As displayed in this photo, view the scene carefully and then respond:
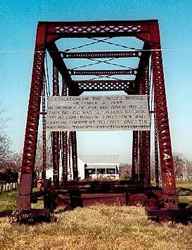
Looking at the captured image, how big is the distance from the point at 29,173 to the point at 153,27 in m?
6.28

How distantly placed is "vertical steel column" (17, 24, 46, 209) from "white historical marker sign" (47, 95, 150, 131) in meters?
1.27

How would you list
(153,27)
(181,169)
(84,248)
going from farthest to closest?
(181,169), (153,27), (84,248)

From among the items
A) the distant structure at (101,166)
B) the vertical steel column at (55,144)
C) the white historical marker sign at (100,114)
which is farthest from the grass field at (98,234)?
the distant structure at (101,166)

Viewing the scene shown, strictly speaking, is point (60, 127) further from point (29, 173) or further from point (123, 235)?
point (123, 235)

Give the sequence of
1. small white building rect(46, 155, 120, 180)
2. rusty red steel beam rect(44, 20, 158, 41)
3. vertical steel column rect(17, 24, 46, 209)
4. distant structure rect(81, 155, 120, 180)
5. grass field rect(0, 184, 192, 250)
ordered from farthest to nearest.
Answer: distant structure rect(81, 155, 120, 180), small white building rect(46, 155, 120, 180), rusty red steel beam rect(44, 20, 158, 41), vertical steel column rect(17, 24, 46, 209), grass field rect(0, 184, 192, 250)

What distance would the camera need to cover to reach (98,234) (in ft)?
33.3

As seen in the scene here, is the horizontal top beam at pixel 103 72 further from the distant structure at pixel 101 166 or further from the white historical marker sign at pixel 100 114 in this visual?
the distant structure at pixel 101 166

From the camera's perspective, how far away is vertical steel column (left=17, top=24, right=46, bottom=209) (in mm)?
13193

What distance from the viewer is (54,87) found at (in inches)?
730

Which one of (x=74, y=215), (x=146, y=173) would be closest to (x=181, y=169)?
(x=146, y=173)

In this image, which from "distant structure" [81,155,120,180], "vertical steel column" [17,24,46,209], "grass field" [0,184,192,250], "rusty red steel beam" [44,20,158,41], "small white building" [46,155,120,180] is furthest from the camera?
"distant structure" [81,155,120,180]

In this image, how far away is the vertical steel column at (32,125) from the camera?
13.2m

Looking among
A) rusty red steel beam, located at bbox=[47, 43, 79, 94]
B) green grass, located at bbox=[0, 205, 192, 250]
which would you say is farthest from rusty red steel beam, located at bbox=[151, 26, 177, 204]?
rusty red steel beam, located at bbox=[47, 43, 79, 94]

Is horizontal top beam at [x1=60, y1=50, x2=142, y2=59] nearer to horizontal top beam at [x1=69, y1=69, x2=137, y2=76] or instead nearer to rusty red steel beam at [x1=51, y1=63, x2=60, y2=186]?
rusty red steel beam at [x1=51, y1=63, x2=60, y2=186]
